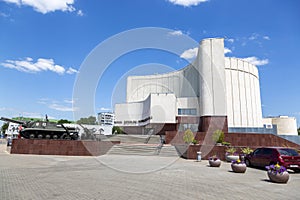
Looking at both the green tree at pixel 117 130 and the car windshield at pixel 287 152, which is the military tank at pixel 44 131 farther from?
the green tree at pixel 117 130

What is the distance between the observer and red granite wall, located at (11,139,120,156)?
59.2 feet

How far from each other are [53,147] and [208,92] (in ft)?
94.2

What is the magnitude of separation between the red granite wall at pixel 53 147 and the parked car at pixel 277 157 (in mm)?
12830

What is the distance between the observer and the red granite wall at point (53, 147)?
710 inches

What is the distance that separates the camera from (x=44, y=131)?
19.9 m

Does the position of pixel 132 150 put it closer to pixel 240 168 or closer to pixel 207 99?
pixel 240 168

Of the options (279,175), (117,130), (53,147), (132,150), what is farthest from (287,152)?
(117,130)

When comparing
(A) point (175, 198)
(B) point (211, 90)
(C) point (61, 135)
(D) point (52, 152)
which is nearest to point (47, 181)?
(A) point (175, 198)

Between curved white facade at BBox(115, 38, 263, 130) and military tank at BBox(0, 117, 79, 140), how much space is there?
81.8 feet

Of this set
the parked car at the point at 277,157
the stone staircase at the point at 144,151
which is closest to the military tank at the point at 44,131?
the stone staircase at the point at 144,151

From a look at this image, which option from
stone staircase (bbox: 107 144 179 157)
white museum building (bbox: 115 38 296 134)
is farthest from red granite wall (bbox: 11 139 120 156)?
white museum building (bbox: 115 38 296 134)

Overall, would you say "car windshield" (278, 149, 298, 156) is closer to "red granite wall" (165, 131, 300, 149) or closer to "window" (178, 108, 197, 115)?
"red granite wall" (165, 131, 300, 149)

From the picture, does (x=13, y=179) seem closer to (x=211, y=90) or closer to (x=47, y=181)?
(x=47, y=181)

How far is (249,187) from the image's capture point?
7.21 metres
